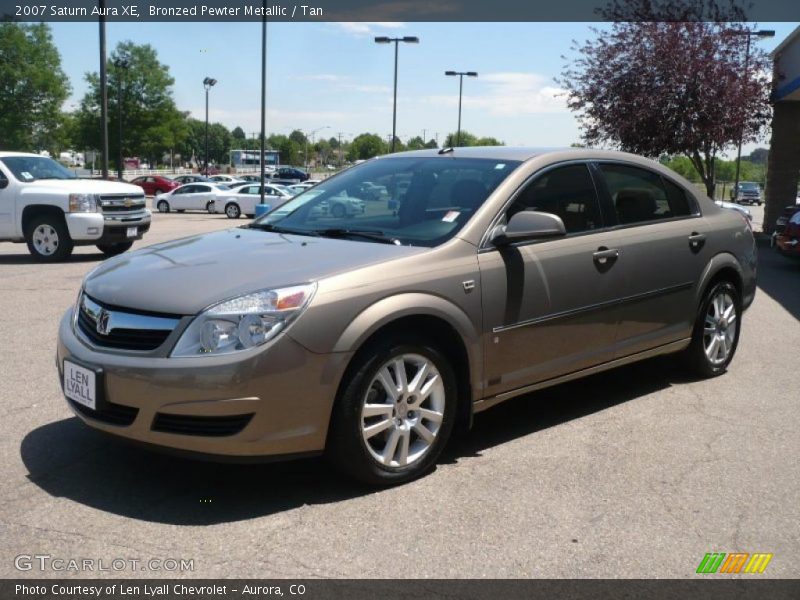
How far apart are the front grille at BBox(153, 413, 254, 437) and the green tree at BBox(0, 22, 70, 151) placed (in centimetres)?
6827

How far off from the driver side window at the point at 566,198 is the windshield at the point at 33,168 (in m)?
11.0

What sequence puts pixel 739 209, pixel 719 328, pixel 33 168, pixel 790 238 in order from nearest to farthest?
pixel 719 328, pixel 33 168, pixel 790 238, pixel 739 209

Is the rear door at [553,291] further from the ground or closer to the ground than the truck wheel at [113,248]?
further from the ground

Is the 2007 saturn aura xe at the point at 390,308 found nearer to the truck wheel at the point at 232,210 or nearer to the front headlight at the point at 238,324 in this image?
the front headlight at the point at 238,324

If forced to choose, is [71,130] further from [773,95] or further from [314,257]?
[314,257]

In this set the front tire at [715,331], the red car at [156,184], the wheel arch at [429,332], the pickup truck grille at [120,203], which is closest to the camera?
the wheel arch at [429,332]

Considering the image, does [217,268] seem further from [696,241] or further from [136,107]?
[136,107]

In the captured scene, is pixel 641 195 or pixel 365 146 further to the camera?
pixel 365 146

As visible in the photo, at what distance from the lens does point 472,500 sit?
13.4ft

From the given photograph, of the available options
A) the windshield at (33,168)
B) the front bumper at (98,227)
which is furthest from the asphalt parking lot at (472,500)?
the windshield at (33,168)

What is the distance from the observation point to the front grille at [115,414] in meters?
3.87

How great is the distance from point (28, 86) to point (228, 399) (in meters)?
69.0

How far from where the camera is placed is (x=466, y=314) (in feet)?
14.6

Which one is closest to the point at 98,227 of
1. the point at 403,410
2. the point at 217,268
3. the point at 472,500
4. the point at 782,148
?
the point at 217,268
